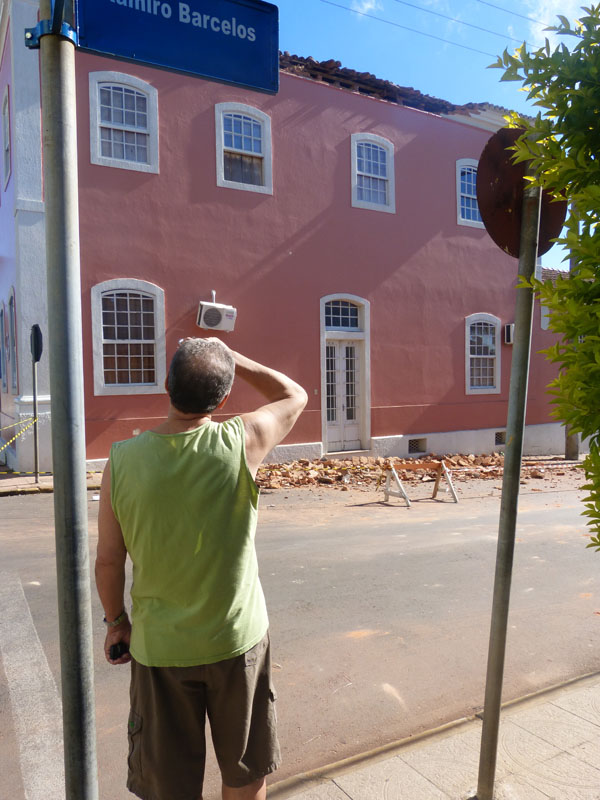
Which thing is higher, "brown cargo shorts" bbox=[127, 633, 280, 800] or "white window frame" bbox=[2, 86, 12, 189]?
"white window frame" bbox=[2, 86, 12, 189]

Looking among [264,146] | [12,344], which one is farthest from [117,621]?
[12,344]

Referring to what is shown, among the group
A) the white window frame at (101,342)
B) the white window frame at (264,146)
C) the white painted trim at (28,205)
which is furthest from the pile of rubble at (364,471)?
the white painted trim at (28,205)

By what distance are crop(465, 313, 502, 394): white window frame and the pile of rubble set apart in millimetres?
2310

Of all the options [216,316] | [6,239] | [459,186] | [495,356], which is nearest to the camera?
[216,316]

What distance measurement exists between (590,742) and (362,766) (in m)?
1.14

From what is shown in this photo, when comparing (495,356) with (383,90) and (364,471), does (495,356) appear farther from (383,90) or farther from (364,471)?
(383,90)

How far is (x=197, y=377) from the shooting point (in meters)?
2.13

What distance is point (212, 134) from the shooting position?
13.6 metres

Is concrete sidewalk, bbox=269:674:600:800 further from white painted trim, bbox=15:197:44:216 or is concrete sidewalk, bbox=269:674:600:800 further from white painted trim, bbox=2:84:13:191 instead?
white painted trim, bbox=2:84:13:191

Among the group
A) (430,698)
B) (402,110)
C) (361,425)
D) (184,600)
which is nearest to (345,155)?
(402,110)

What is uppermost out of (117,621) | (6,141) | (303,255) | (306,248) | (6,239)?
(6,141)

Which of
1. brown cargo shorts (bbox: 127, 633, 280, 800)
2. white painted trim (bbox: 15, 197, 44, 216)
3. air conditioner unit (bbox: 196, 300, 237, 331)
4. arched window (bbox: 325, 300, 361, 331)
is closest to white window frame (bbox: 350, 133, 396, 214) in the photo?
arched window (bbox: 325, 300, 361, 331)

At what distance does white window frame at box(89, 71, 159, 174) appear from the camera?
12.3 metres

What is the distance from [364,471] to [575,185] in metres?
12.0
